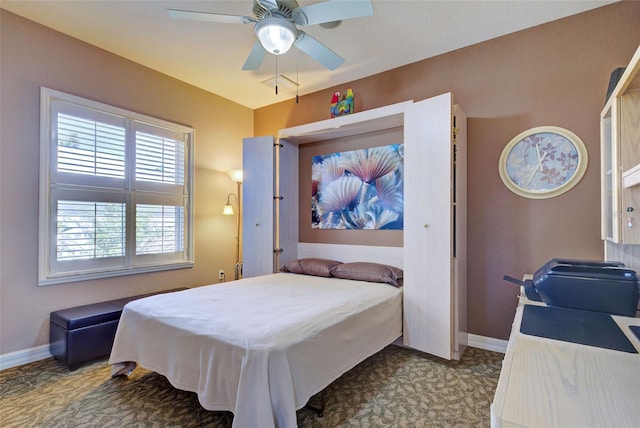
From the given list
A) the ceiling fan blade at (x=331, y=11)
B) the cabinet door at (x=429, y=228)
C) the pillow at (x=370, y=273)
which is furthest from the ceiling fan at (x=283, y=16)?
the pillow at (x=370, y=273)

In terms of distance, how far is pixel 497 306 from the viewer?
285 centimetres

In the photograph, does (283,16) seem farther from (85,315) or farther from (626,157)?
(85,315)

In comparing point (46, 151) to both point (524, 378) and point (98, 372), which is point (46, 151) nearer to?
point (98, 372)

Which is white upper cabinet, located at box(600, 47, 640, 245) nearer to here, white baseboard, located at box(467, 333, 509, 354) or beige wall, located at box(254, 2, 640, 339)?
beige wall, located at box(254, 2, 640, 339)

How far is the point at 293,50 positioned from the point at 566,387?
127 inches

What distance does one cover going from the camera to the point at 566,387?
79 cm

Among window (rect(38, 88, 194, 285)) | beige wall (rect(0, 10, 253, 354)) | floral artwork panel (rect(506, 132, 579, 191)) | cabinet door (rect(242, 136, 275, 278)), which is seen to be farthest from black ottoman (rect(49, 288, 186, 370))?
floral artwork panel (rect(506, 132, 579, 191))

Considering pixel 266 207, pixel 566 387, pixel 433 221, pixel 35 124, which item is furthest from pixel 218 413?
pixel 35 124

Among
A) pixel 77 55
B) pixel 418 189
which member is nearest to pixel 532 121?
pixel 418 189

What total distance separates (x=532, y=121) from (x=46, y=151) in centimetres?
426

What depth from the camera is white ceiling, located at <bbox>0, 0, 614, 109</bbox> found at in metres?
2.48

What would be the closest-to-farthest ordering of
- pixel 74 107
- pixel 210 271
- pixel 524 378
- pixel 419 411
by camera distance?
pixel 524 378 < pixel 419 411 < pixel 74 107 < pixel 210 271

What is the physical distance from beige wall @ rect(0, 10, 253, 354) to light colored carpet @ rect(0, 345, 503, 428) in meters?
0.51

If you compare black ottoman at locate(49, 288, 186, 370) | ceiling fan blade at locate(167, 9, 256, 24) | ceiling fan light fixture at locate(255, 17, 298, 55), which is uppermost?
ceiling fan blade at locate(167, 9, 256, 24)
